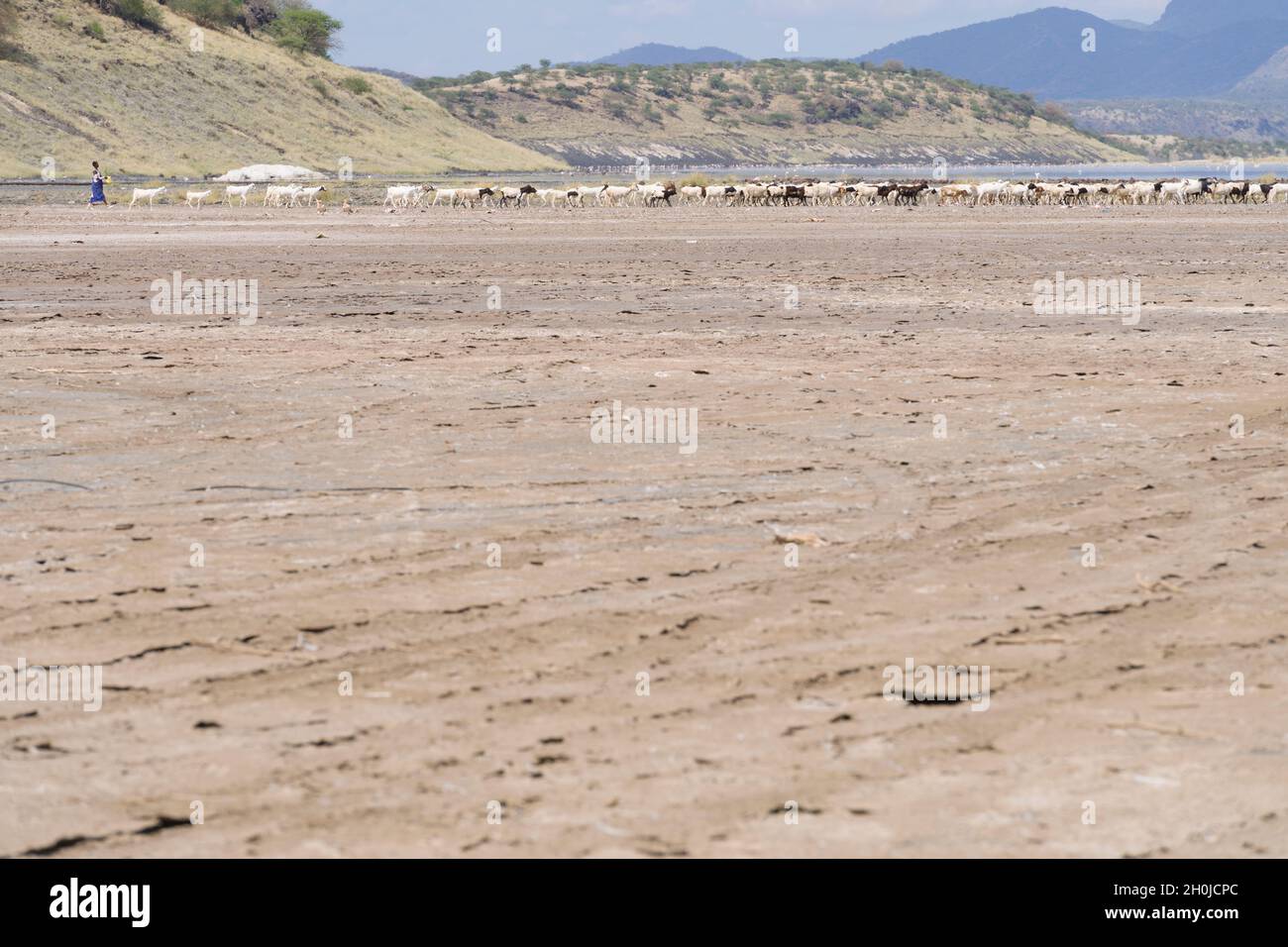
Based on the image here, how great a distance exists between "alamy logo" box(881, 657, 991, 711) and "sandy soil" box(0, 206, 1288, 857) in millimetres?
76

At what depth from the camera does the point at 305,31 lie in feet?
335

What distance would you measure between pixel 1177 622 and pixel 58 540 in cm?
473

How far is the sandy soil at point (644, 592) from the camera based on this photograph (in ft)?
14.3

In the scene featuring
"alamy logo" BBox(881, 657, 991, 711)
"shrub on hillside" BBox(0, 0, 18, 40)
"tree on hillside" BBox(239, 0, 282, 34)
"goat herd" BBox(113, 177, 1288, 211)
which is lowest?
"alamy logo" BBox(881, 657, 991, 711)

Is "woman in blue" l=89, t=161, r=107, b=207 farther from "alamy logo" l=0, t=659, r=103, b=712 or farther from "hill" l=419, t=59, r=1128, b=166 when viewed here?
"hill" l=419, t=59, r=1128, b=166

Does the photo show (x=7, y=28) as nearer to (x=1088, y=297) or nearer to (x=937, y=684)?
(x=1088, y=297)

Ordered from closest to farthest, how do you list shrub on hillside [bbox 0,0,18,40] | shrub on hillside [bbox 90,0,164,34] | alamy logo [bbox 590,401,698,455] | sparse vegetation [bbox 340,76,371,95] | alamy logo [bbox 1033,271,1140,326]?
alamy logo [bbox 590,401,698,455]
alamy logo [bbox 1033,271,1140,326]
shrub on hillside [bbox 0,0,18,40]
shrub on hillside [bbox 90,0,164,34]
sparse vegetation [bbox 340,76,371,95]

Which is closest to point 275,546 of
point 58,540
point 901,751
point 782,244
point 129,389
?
point 58,540

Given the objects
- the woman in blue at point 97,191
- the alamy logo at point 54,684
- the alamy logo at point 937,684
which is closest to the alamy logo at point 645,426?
the alamy logo at point 937,684

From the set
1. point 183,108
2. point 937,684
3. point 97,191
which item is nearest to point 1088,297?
point 937,684

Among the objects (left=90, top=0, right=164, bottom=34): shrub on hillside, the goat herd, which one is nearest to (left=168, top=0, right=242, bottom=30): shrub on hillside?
(left=90, top=0, right=164, bottom=34): shrub on hillside

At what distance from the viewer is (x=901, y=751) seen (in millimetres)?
4730
